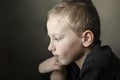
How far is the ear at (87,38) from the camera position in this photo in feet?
2.76

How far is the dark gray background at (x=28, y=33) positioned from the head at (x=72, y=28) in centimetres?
22

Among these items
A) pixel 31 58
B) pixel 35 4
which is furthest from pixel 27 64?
pixel 35 4

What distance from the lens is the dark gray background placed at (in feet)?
3.46

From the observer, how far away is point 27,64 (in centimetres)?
113

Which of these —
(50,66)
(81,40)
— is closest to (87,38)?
(81,40)

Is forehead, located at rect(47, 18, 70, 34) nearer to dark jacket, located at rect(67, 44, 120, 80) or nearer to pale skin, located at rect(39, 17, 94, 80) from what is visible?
pale skin, located at rect(39, 17, 94, 80)

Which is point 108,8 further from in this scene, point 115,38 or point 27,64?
point 27,64

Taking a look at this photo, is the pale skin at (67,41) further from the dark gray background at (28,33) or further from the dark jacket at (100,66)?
the dark gray background at (28,33)

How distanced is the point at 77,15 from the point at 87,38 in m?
0.08

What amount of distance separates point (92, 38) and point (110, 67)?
104 mm

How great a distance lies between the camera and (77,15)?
0.83 m

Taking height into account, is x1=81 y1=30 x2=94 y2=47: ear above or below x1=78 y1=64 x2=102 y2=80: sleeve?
above

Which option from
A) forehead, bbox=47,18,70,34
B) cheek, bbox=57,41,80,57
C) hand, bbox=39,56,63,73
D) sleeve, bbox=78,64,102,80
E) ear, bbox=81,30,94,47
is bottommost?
hand, bbox=39,56,63,73

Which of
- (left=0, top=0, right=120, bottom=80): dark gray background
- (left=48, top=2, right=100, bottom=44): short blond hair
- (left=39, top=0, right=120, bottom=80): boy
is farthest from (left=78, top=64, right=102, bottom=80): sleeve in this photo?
(left=0, top=0, right=120, bottom=80): dark gray background
